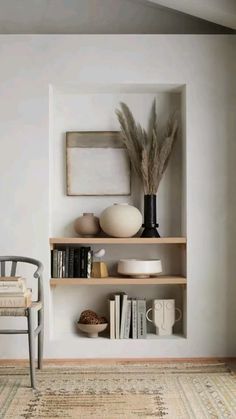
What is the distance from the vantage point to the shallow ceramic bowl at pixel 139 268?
4.39 metres

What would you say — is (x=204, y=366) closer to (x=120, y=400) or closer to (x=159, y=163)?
(x=120, y=400)

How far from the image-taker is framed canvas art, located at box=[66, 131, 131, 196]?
15.3 feet

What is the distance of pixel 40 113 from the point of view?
4438mm

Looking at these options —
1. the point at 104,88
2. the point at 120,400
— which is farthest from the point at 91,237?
the point at 120,400

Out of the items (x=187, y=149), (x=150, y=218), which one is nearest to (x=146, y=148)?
(x=187, y=149)

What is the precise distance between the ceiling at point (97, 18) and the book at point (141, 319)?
2.01 meters

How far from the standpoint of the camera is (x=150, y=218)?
4.51m

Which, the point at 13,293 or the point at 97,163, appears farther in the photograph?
the point at 97,163

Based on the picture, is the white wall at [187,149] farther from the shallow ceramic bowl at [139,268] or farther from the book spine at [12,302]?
the book spine at [12,302]

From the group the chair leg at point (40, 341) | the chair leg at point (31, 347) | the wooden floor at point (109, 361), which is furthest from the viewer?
the wooden floor at point (109, 361)

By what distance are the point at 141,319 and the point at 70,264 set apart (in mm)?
639

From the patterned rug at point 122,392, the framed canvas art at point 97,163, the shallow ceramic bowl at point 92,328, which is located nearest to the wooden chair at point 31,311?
the patterned rug at point 122,392

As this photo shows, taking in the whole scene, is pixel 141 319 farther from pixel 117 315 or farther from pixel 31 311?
pixel 31 311

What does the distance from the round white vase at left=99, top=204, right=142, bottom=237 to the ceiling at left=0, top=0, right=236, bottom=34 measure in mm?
1358
